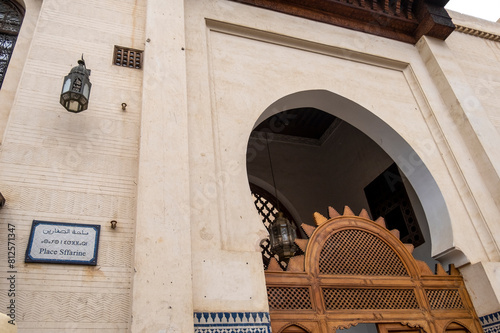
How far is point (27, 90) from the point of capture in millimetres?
2629

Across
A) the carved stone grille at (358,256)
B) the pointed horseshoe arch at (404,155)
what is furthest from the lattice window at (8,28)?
the carved stone grille at (358,256)

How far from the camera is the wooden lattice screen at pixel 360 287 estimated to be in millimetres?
2701

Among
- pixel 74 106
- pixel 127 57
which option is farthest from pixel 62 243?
pixel 127 57

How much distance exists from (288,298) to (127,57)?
2.03 metres

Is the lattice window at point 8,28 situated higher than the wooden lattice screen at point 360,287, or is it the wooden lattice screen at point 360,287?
the lattice window at point 8,28

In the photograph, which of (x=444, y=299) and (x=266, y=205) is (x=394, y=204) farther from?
(x=444, y=299)

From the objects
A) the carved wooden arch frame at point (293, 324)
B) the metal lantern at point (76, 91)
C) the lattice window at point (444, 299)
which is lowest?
the carved wooden arch frame at point (293, 324)

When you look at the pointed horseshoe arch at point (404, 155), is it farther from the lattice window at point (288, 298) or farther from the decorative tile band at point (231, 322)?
the decorative tile band at point (231, 322)

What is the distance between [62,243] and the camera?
216cm

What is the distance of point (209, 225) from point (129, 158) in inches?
25.6

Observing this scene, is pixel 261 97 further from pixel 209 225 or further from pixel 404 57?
pixel 404 57

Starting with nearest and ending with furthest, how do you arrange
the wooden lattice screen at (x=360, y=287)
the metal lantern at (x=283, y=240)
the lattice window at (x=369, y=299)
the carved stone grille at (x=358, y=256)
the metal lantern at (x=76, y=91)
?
the metal lantern at (x=76, y=91) → the wooden lattice screen at (x=360, y=287) → the lattice window at (x=369, y=299) → the carved stone grille at (x=358, y=256) → the metal lantern at (x=283, y=240)

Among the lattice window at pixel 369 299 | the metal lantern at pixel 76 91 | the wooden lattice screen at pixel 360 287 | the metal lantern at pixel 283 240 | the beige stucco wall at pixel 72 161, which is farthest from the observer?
the metal lantern at pixel 283 240

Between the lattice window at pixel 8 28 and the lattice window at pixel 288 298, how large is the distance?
2348mm
